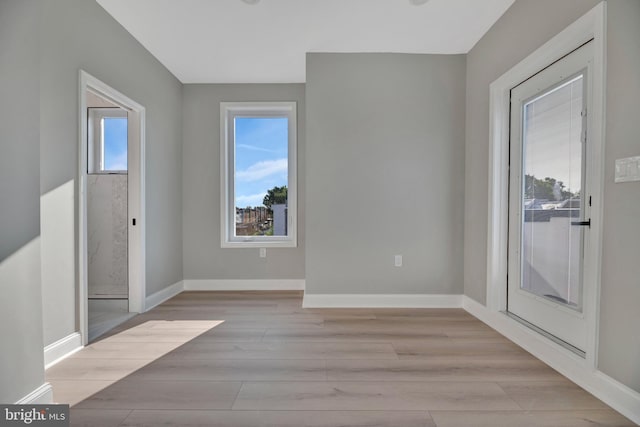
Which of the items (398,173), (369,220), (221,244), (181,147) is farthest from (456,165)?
(181,147)

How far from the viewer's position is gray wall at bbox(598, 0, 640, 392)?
1580mm

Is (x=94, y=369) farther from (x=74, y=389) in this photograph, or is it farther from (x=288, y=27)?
(x=288, y=27)

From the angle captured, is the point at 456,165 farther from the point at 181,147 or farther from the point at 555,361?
the point at 181,147

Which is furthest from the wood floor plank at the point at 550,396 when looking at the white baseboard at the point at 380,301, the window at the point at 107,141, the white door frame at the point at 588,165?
the window at the point at 107,141

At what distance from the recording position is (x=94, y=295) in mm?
3383

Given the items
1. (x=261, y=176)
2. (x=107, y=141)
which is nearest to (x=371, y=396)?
(x=261, y=176)

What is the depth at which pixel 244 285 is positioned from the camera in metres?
4.26

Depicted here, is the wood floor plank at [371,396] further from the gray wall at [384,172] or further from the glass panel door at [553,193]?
the gray wall at [384,172]

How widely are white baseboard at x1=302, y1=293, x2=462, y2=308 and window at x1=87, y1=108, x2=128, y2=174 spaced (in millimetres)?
2892

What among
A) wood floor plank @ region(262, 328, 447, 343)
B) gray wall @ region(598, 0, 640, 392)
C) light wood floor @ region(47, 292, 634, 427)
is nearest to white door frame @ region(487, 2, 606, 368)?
gray wall @ region(598, 0, 640, 392)

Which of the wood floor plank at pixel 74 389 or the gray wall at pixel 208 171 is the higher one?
the gray wall at pixel 208 171

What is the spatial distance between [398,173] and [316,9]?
5.67 feet

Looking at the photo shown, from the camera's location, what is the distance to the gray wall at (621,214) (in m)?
1.58

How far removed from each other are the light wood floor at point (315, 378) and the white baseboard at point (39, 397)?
0.47ft
